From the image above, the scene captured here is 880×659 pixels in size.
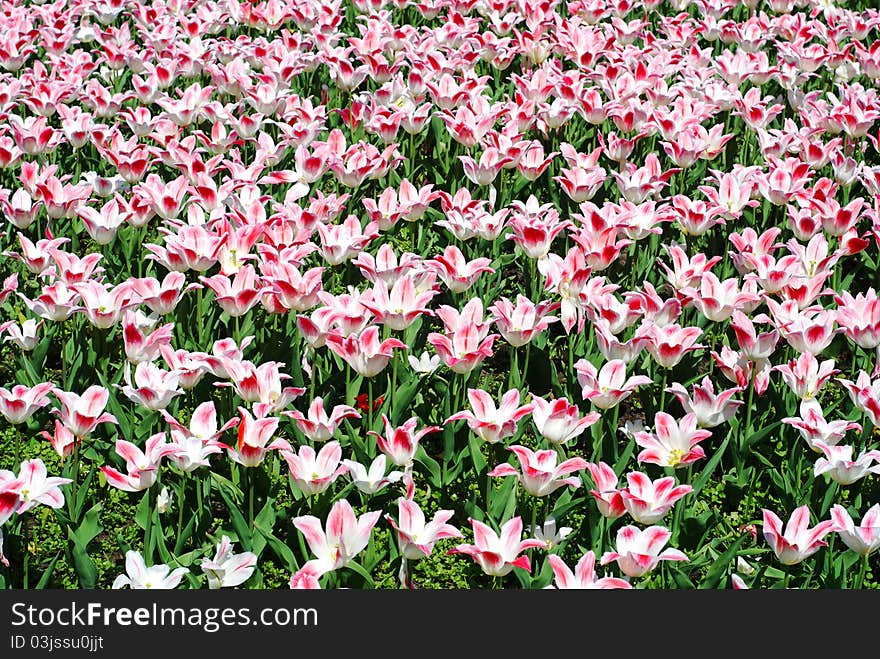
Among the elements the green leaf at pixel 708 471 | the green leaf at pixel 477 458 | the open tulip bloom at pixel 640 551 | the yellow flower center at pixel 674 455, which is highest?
the green leaf at pixel 477 458

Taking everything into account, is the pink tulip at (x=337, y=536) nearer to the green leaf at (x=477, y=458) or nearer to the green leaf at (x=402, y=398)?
the green leaf at (x=477, y=458)

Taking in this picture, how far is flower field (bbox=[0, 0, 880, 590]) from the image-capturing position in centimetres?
289

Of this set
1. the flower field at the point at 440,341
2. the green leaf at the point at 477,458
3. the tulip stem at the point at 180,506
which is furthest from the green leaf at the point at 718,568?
the tulip stem at the point at 180,506

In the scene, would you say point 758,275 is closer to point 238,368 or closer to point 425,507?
point 425,507

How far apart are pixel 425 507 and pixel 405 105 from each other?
8.67 ft

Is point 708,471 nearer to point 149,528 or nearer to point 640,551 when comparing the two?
point 640,551

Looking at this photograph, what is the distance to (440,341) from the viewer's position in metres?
3.22

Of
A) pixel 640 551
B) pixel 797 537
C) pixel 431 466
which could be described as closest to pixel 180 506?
pixel 431 466

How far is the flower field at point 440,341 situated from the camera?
2889 millimetres

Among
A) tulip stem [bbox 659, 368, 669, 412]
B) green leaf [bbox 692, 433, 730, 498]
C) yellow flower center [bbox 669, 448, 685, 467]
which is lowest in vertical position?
yellow flower center [bbox 669, 448, 685, 467]

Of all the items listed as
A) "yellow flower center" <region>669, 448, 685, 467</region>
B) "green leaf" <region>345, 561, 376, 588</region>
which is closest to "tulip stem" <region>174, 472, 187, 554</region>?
"green leaf" <region>345, 561, 376, 588</region>

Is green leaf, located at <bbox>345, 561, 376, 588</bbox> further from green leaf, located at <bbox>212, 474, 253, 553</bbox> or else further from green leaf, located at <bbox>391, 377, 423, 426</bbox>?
green leaf, located at <bbox>391, 377, 423, 426</bbox>

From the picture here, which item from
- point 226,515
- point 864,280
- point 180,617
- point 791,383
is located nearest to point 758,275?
point 791,383

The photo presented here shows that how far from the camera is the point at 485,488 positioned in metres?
3.20
